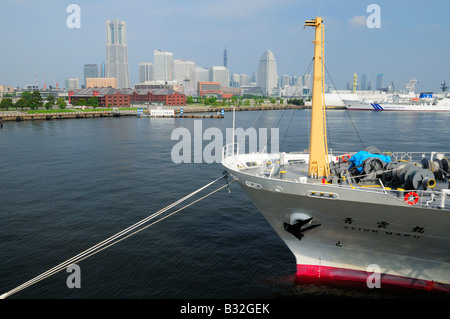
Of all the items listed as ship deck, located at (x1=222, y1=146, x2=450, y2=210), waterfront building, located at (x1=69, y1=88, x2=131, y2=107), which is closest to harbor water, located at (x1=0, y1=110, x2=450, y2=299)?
ship deck, located at (x1=222, y1=146, x2=450, y2=210)

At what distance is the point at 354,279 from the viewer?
13586 mm

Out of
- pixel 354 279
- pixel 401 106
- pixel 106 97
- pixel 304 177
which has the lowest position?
pixel 354 279

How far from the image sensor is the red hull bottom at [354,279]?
41.8ft

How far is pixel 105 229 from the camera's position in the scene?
63.8ft

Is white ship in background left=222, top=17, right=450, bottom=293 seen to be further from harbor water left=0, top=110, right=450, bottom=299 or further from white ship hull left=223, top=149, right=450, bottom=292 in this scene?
harbor water left=0, top=110, right=450, bottom=299

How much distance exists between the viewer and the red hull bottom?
41.8 ft

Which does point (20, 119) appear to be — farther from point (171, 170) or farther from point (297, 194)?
point (297, 194)

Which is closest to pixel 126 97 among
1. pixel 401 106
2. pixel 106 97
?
pixel 106 97

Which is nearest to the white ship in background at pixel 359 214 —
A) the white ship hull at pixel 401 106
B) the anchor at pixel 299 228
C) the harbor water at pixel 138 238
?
the anchor at pixel 299 228

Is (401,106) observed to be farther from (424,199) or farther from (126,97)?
(424,199)

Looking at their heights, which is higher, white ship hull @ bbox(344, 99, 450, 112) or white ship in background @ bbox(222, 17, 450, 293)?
white ship hull @ bbox(344, 99, 450, 112)

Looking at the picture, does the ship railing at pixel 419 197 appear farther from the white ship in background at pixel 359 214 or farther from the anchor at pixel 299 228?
the anchor at pixel 299 228

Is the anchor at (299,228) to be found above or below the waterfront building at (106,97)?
below

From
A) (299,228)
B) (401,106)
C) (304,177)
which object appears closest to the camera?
(304,177)
